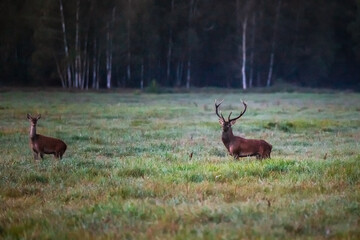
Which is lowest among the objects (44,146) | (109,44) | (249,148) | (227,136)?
(44,146)

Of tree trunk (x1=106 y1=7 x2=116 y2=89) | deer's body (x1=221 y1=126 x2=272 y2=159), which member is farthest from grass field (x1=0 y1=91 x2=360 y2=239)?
tree trunk (x1=106 y1=7 x2=116 y2=89)

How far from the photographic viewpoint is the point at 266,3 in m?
55.9

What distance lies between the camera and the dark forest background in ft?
151

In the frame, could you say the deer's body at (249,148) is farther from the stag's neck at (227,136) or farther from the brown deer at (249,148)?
the stag's neck at (227,136)

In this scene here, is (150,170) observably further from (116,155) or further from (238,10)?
(238,10)

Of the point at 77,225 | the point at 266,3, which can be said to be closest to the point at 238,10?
the point at 266,3

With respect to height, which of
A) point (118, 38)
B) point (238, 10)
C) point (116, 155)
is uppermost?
point (238, 10)

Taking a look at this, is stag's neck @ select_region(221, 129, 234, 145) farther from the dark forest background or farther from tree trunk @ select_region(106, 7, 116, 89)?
tree trunk @ select_region(106, 7, 116, 89)

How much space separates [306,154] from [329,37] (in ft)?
157

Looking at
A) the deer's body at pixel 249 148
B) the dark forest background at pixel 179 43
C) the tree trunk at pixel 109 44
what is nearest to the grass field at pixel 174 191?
the deer's body at pixel 249 148

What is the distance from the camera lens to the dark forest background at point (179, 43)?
46000 mm

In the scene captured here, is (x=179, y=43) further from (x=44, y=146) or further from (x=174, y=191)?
(x=174, y=191)

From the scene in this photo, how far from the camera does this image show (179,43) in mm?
53281

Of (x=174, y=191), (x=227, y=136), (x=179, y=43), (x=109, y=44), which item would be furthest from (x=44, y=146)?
(x=179, y=43)
